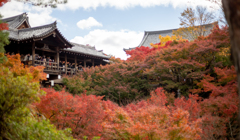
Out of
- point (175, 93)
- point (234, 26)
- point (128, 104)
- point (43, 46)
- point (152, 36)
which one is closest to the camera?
point (234, 26)

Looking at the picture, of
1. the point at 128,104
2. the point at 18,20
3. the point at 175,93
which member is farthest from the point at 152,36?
the point at 128,104

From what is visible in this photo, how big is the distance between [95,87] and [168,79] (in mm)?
5516

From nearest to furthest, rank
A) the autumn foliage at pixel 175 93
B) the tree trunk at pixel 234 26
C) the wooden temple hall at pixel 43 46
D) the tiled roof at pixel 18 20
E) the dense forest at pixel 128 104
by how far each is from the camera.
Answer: the tree trunk at pixel 234 26, the dense forest at pixel 128 104, the autumn foliage at pixel 175 93, the wooden temple hall at pixel 43 46, the tiled roof at pixel 18 20

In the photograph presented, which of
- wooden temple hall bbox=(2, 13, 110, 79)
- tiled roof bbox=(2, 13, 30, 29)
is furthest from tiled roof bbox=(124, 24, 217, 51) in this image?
tiled roof bbox=(2, 13, 30, 29)

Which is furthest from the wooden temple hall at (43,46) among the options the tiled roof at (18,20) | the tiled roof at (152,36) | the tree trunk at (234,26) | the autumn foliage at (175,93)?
the tree trunk at (234,26)

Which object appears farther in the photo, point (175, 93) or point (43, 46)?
point (43, 46)

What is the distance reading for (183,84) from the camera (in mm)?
12344

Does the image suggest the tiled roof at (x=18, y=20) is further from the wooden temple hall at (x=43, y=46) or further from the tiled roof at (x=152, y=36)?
the tiled roof at (x=152, y=36)

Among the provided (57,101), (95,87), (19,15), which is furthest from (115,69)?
(19,15)

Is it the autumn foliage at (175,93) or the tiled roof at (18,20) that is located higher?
the tiled roof at (18,20)

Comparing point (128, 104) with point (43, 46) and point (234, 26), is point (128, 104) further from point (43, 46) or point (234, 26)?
point (43, 46)

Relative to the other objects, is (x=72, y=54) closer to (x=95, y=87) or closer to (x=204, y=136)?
(x=95, y=87)

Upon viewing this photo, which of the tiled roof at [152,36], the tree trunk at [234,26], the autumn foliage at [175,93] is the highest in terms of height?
the tiled roof at [152,36]

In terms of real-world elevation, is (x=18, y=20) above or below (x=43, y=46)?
above
